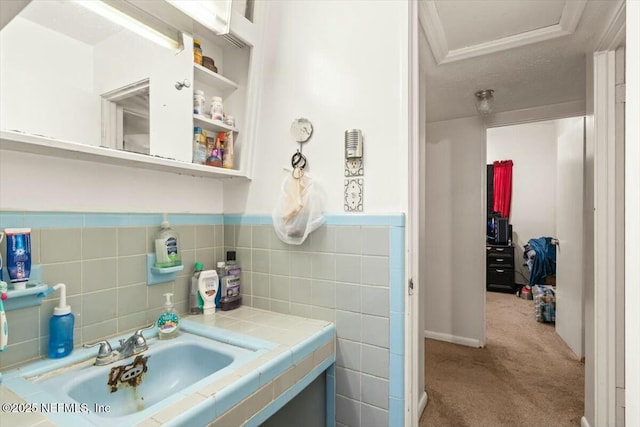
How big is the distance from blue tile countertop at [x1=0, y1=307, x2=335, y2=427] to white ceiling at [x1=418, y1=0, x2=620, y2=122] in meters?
1.48

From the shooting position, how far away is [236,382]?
77cm

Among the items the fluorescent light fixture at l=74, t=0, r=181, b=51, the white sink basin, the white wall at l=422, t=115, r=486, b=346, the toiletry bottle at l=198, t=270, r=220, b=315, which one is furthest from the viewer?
the white wall at l=422, t=115, r=486, b=346

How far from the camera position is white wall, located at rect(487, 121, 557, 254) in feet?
15.9

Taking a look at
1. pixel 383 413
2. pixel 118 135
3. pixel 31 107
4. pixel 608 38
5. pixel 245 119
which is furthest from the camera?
pixel 608 38

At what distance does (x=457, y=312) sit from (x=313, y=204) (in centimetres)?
234

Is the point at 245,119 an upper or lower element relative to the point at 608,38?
lower

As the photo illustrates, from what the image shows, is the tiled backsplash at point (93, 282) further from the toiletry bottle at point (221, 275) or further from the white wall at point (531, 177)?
the white wall at point (531, 177)

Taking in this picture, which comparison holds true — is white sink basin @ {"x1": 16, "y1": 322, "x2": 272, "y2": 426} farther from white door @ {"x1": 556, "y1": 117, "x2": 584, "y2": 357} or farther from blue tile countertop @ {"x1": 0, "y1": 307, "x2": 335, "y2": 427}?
white door @ {"x1": 556, "y1": 117, "x2": 584, "y2": 357}

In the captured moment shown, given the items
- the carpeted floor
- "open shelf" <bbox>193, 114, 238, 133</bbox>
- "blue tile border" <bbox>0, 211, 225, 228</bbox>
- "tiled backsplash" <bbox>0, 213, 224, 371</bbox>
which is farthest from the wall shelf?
the carpeted floor

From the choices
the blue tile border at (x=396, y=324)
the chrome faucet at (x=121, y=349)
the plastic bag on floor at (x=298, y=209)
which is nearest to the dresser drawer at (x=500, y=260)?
the blue tile border at (x=396, y=324)

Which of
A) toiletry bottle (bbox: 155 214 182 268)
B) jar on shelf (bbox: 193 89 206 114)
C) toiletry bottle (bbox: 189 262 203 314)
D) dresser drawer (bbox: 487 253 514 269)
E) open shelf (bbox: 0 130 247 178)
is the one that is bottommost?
dresser drawer (bbox: 487 253 514 269)

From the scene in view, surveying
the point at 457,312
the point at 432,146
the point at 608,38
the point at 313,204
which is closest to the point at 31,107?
the point at 313,204

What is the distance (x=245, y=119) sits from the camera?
55.0 inches

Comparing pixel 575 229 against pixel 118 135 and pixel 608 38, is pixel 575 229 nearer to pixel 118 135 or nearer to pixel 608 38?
pixel 608 38
